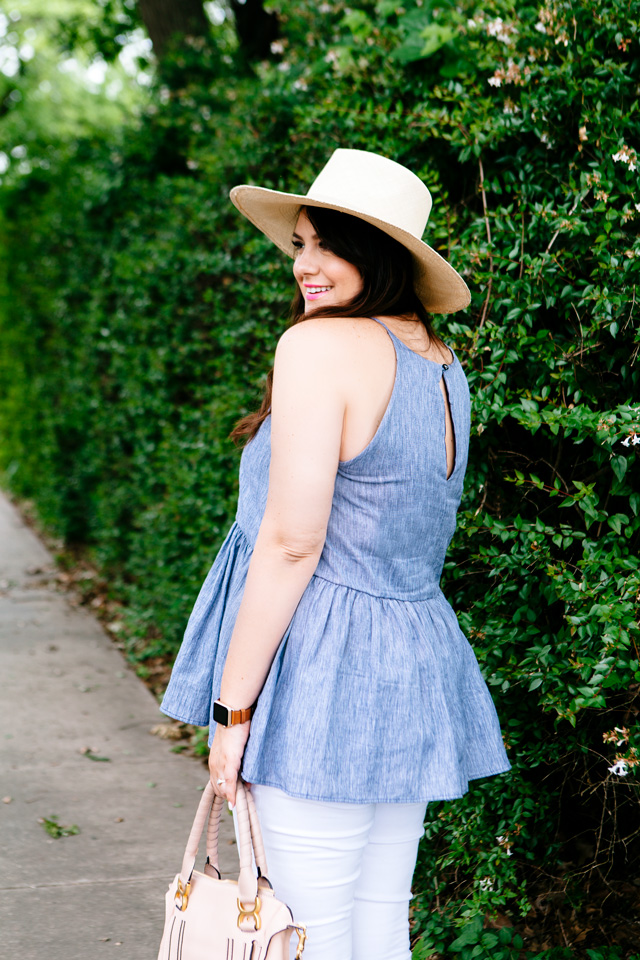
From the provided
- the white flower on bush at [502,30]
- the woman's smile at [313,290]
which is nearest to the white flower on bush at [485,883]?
the woman's smile at [313,290]

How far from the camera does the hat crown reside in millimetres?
1856

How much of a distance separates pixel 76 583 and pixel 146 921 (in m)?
4.38

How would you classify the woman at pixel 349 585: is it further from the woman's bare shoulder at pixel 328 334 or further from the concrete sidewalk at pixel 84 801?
the concrete sidewalk at pixel 84 801

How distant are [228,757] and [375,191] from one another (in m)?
1.14

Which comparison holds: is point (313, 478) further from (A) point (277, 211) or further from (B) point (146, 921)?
(B) point (146, 921)

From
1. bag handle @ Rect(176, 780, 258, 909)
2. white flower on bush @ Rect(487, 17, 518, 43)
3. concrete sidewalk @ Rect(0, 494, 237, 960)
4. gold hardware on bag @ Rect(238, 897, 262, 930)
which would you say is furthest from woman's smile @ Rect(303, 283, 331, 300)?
concrete sidewalk @ Rect(0, 494, 237, 960)

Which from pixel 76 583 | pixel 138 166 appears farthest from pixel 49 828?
pixel 138 166

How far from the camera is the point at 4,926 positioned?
2877 millimetres

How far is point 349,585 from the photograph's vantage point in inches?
71.4

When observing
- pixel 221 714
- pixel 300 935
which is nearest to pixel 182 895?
pixel 300 935

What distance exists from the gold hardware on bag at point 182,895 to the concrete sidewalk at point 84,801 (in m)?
1.20

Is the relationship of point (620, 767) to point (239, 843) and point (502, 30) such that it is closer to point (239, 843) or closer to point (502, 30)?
point (239, 843)

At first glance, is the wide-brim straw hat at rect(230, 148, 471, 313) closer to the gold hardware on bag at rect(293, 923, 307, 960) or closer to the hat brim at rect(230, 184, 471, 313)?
the hat brim at rect(230, 184, 471, 313)

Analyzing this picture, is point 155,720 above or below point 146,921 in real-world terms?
below
